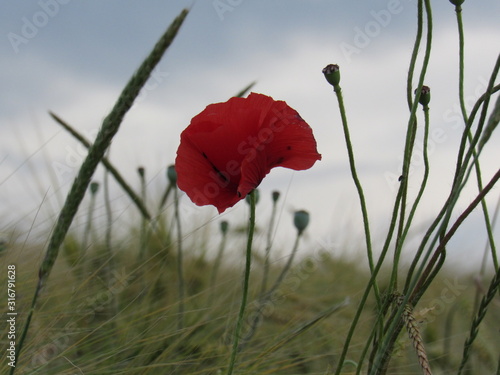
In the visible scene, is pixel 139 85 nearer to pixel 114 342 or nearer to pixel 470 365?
pixel 114 342

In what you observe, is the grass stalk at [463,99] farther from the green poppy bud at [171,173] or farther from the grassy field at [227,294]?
the green poppy bud at [171,173]

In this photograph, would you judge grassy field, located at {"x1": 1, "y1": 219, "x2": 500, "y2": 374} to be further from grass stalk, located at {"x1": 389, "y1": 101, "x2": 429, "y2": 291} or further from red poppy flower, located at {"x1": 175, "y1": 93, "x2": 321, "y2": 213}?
red poppy flower, located at {"x1": 175, "y1": 93, "x2": 321, "y2": 213}

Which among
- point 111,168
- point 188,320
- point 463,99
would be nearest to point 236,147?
point 463,99

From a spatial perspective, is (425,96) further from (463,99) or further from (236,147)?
(236,147)

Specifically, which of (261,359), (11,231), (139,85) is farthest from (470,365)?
(139,85)

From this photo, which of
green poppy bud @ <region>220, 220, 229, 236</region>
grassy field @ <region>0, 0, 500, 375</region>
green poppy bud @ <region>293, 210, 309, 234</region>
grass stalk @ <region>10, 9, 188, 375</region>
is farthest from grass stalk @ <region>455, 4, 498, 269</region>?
green poppy bud @ <region>220, 220, 229, 236</region>
